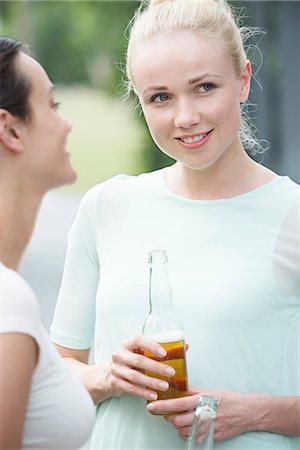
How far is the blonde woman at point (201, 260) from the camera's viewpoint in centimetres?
242

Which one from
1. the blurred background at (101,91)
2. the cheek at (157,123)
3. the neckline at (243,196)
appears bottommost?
the blurred background at (101,91)

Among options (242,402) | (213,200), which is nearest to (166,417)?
(242,402)

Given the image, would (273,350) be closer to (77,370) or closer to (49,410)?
(77,370)

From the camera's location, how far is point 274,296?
242 cm

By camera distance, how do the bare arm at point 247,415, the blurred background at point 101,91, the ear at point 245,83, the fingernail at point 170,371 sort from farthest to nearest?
1. the blurred background at point 101,91
2. the ear at point 245,83
3. the bare arm at point 247,415
4. the fingernail at point 170,371

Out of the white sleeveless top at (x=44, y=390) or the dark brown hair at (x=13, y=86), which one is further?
the dark brown hair at (x=13, y=86)

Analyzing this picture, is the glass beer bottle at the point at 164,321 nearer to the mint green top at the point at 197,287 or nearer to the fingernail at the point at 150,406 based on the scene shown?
the fingernail at the point at 150,406

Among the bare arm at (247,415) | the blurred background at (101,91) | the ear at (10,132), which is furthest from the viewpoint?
the blurred background at (101,91)

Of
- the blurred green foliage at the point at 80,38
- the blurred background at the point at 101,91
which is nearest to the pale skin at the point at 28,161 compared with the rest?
the blurred background at the point at 101,91

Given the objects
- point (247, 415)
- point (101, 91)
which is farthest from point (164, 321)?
point (101, 91)

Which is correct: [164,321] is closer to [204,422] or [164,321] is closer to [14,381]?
[204,422]

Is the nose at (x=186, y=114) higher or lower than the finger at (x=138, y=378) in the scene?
higher

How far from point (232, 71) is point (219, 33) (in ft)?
0.31

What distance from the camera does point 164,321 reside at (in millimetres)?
2330
